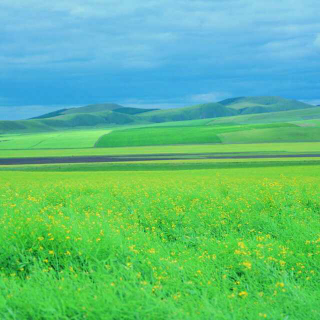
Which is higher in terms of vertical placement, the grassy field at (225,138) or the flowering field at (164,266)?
the grassy field at (225,138)

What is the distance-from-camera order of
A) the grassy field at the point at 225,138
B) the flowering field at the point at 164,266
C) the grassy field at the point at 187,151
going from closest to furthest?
the flowering field at the point at 164,266, the grassy field at the point at 187,151, the grassy field at the point at 225,138

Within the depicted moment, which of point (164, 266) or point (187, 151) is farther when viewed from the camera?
point (187, 151)

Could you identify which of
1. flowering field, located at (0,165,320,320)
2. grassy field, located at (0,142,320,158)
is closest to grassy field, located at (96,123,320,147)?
grassy field, located at (0,142,320,158)

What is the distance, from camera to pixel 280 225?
16.6m

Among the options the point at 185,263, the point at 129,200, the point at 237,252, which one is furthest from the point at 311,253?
the point at 129,200

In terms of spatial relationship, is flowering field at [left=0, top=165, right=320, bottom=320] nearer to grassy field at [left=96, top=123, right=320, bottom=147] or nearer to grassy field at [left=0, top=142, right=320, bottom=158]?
grassy field at [left=0, top=142, right=320, bottom=158]

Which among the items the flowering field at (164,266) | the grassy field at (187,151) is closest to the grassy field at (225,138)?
the grassy field at (187,151)

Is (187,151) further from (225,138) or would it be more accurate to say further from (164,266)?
(164,266)

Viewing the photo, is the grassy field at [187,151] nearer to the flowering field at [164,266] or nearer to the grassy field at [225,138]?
the grassy field at [225,138]

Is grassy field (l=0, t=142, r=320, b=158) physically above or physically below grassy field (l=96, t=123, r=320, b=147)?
below

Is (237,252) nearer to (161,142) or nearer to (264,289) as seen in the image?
(264,289)

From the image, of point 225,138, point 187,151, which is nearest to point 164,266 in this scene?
point 187,151

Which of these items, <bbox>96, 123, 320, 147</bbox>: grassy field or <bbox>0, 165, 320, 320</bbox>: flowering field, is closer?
<bbox>0, 165, 320, 320</bbox>: flowering field

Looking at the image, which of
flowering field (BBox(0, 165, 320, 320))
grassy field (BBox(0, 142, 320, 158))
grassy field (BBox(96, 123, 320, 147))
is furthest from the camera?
grassy field (BBox(96, 123, 320, 147))
